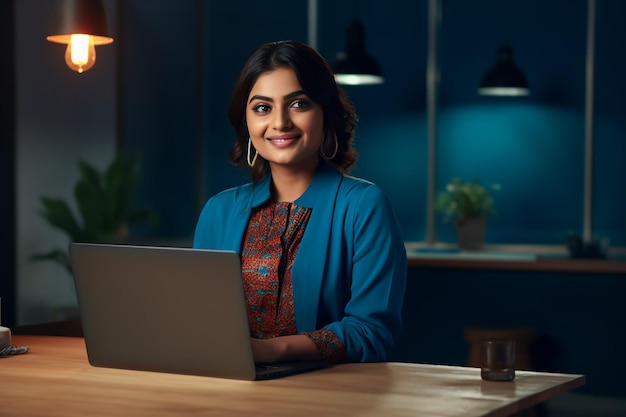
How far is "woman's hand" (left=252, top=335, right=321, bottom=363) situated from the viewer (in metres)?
2.10

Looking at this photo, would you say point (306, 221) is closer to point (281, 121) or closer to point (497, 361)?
point (281, 121)

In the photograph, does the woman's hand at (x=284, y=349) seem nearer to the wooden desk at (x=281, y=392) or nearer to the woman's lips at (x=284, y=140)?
the wooden desk at (x=281, y=392)

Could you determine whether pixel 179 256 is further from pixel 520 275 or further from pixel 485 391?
pixel 520 275

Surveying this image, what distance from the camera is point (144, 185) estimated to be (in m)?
8.10

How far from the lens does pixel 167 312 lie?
201 cm

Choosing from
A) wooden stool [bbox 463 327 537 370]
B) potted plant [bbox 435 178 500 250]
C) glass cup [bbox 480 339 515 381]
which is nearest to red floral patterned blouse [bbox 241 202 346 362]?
glass cup [bbox 480 339 515 381]

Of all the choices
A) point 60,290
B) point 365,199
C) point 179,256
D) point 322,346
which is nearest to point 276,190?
point 365,199

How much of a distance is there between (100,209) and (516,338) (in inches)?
132

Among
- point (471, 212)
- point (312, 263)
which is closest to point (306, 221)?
point (312, 263)

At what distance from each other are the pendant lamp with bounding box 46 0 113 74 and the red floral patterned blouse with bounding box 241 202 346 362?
69cm

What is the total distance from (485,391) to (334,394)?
0.92 feet

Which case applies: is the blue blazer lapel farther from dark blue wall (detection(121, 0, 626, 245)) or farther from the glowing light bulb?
dark blue wall (detection(121, 0, 626, 245))

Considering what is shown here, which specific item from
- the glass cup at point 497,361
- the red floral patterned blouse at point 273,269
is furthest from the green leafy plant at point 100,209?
the glass cup at point 497,361

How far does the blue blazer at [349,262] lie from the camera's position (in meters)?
2.40
